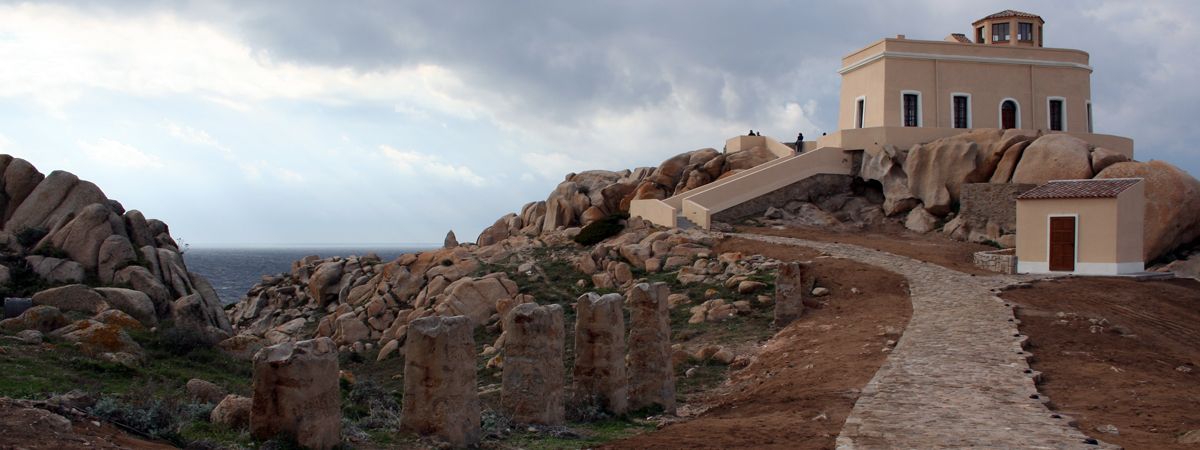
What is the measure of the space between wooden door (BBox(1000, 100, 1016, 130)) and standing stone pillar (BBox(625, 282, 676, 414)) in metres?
36.3

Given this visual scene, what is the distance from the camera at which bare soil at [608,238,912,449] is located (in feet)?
35.7

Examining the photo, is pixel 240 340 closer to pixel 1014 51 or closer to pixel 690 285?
pixel 690 285

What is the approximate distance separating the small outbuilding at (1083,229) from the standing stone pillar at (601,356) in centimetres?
2001

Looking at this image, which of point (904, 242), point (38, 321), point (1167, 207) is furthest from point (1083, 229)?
point (38, 321)

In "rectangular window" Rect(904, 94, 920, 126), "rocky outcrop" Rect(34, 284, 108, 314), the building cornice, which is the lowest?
"rocky outcrop" Rect(34, 284, 108, 314)

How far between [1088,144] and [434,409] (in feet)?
125

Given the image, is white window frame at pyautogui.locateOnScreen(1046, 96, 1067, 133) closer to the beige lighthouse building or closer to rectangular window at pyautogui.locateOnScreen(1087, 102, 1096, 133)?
the beige lighthouse building

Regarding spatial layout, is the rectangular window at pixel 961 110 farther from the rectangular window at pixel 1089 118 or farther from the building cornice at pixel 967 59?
the rectangular window at pixel 1089 118

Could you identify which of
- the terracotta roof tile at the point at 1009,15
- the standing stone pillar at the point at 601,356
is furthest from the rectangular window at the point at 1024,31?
the standing stone pillar at the point at 601,356

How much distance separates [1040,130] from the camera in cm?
4178

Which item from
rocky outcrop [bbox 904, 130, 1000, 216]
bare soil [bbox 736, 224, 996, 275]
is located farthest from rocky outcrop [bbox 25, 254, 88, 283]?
rocky outcrop [bbox 904, 130, 1000, 216]

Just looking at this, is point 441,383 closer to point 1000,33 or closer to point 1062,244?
point 1062,244

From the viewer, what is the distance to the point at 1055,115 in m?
45.5

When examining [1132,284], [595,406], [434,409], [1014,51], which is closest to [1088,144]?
[1014,51]
